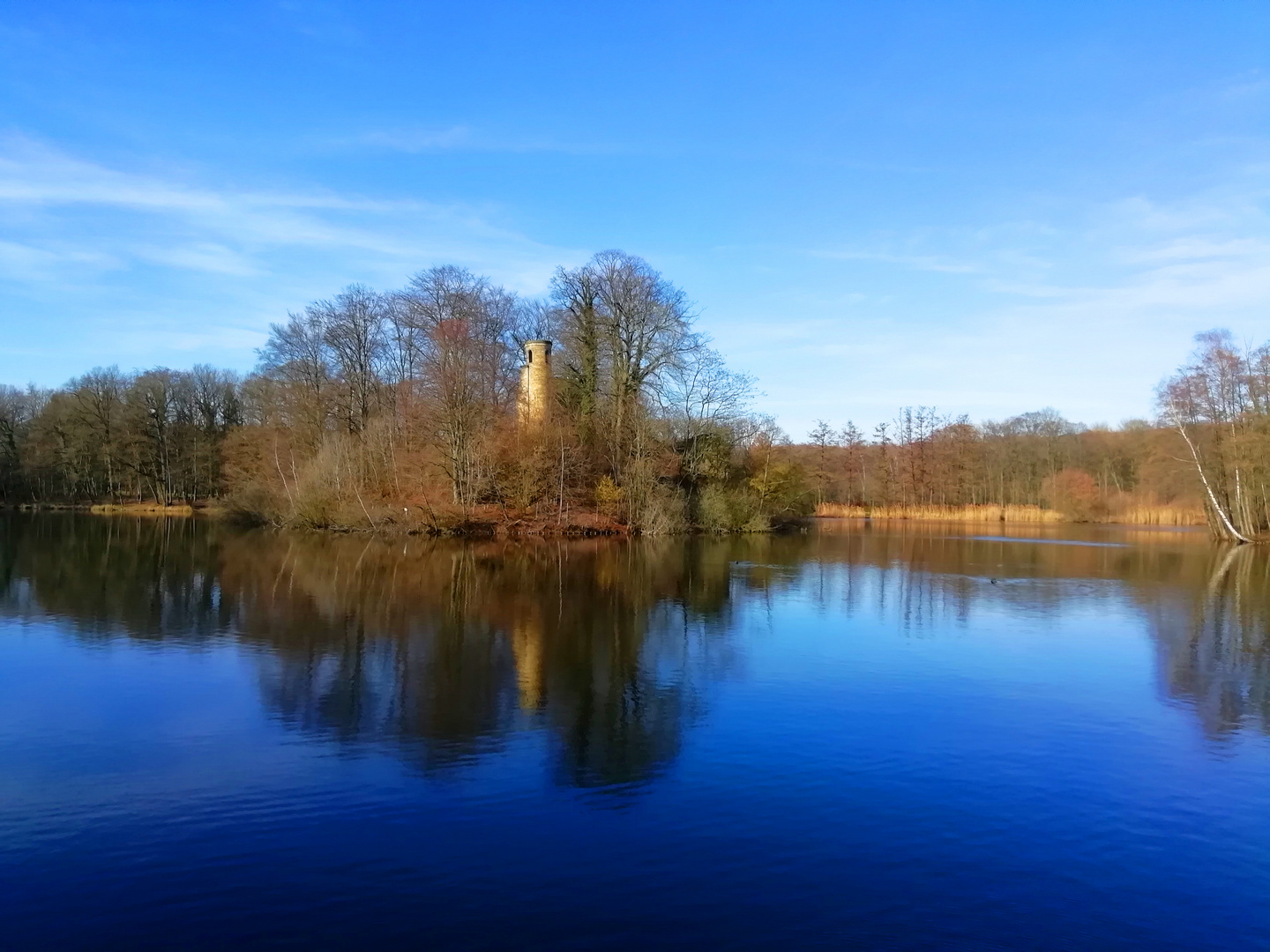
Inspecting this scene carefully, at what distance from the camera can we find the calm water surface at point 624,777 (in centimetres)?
488

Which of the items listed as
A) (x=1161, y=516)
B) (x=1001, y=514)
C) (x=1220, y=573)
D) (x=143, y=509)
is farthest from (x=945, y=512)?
(x=143, y=509)

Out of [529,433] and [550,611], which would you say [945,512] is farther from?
[550,611]

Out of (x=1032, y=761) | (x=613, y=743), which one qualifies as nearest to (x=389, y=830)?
(x=613, y=743)

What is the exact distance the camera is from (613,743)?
308 inches

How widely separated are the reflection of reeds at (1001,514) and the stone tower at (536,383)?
1229 inches

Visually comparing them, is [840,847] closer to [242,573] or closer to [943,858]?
[943,858]

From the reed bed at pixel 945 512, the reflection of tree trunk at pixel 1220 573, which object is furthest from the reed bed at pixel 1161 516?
the reflection of tree trunk at pixel 1220 573

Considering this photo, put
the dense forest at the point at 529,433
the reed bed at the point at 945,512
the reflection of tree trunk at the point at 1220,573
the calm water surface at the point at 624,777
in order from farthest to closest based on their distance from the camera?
1. the reed bed at the point at 945,512
2. the dense forest at the point at 529,433
3. the reflection of tree trunk at the point at 1220,573
4. the calm water surface at the point at 624,777

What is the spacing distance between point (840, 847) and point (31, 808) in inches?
218

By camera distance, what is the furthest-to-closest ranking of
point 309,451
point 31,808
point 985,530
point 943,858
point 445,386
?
point 985,530 → point 309,451 → point 445,386 → point 31,808 → point 943,858

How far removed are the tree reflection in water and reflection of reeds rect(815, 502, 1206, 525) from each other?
19078 mm

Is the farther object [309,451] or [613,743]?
[309,451]

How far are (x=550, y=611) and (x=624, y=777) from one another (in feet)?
27.9

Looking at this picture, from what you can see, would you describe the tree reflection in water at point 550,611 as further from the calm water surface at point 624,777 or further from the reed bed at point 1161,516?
the reed bed at point 1161,516
